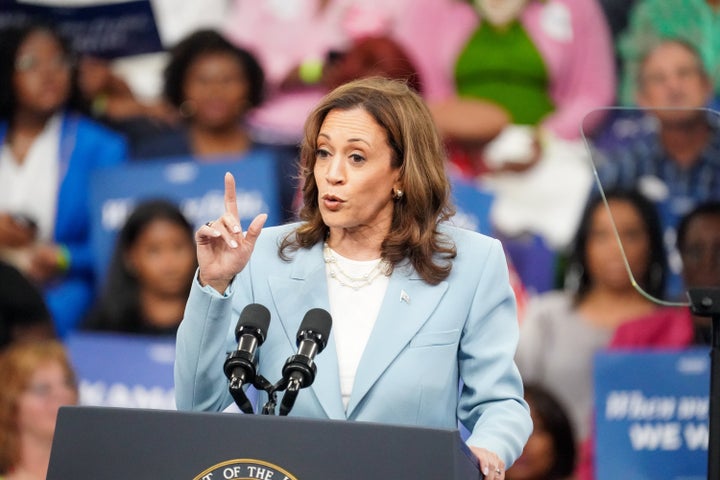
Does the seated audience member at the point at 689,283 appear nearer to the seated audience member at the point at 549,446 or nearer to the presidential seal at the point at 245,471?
the seated audience member at the point at 549,446

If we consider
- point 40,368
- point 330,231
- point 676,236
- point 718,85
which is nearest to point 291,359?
point 330,231

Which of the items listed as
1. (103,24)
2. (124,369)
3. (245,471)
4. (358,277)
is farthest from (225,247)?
(103,24)

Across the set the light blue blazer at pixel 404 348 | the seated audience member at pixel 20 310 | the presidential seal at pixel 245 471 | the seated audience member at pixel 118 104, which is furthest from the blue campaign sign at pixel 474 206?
the presidential seal at pixel 245 471

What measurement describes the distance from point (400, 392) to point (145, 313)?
3.25 meters

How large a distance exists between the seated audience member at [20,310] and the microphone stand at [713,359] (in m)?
3.57

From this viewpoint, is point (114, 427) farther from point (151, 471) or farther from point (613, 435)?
point (613, 435)

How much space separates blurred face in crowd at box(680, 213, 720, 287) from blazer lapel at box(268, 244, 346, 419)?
1.67 m

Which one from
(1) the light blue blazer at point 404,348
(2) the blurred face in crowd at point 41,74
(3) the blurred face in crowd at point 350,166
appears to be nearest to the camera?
(1) the light blue blazer at point 404,348

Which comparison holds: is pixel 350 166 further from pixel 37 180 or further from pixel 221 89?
pixel 37 180

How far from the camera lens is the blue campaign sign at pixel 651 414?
4.77 m

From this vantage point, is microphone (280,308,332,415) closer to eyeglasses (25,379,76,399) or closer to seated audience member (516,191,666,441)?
seated audience member (516,191,666,441)

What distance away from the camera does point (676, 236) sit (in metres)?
4.49

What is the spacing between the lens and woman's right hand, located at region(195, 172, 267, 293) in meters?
2.20

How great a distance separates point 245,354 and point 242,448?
17 centimetres
